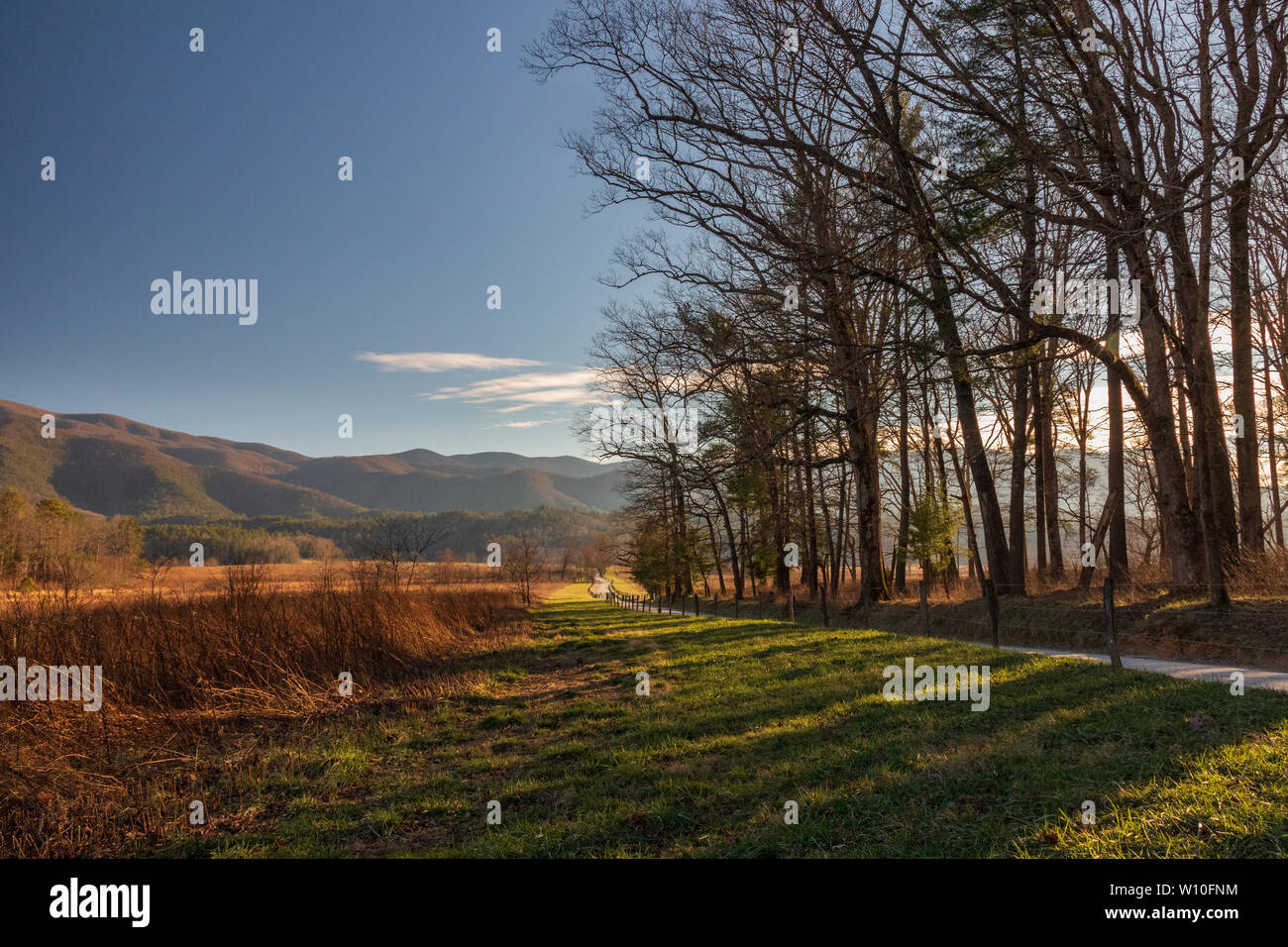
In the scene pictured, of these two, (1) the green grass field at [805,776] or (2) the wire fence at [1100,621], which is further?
(2) the wire fence at [1100,621]

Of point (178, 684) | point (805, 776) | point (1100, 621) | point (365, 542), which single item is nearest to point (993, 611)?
point (1100, 621)

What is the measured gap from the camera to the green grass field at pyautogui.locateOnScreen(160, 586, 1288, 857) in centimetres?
416

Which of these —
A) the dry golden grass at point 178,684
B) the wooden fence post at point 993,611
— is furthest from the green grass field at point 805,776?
the wooden fence post at point 993,611

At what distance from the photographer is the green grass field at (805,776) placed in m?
4.16

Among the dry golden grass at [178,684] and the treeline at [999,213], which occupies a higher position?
the treeline at [999,213]

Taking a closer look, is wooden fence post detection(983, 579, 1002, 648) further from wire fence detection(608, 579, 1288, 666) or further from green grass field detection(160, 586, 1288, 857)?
green grass field detection(160, 586, 1288, 857)

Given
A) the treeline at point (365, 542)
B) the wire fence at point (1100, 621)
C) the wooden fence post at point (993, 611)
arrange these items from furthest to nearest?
the treeline at point (365, 542) → the wooden fence post at point (993, 611) → the wire fence at point (1100, 621)

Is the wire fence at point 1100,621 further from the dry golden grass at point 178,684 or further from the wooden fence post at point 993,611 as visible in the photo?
the dry golden grass at point 178,684

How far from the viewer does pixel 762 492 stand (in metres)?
29.1

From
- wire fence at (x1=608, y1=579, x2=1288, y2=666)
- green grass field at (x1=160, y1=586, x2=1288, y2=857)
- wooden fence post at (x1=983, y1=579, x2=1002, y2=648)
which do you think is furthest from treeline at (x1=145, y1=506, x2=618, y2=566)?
wooden fence post at (x1=983, y1=579, x2=1002, y2=648)

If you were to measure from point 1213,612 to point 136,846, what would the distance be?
47.1ft

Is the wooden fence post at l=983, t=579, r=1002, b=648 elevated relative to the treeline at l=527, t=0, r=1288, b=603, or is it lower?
lower
